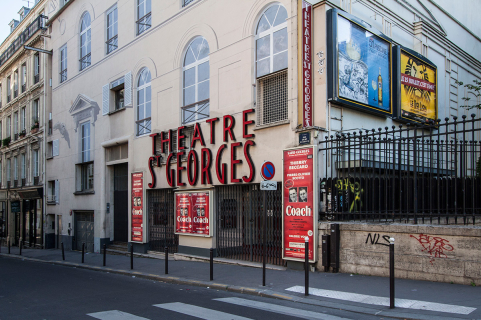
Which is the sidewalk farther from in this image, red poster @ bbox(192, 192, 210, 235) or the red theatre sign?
the red theatre sign

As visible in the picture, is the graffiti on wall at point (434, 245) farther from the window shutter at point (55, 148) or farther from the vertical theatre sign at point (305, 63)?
the window shutter at point (55, 148)

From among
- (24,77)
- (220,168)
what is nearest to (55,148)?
(24,77)

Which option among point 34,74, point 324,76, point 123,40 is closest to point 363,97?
point 324,76

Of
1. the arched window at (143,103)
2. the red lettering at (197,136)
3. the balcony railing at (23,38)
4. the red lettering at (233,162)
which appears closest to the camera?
the red lettering at (233,162)

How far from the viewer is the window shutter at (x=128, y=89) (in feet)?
60.1

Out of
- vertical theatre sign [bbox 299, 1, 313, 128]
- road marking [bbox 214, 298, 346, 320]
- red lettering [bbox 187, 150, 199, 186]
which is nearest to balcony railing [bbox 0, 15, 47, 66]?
red lettering [bbox 187, 150, 199, 186]

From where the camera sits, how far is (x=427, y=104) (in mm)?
15430

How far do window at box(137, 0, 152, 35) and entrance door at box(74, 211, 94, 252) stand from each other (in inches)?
376

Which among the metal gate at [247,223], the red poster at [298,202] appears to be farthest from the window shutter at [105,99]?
the red poster at [298,202]

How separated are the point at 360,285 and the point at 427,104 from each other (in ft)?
30.8

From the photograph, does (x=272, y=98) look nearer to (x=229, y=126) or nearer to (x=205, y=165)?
(x=229, y=126)

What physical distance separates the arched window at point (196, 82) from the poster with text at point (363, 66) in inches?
199

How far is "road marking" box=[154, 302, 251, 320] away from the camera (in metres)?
6.53

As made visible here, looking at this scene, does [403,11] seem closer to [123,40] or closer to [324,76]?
[324,76]
